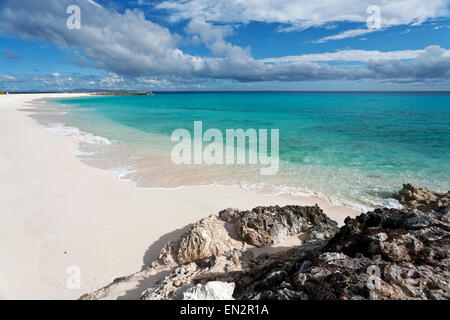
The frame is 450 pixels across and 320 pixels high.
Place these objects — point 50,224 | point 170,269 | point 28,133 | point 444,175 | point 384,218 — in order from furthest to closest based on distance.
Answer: point 28,133 → point 444,175 → point 50,224 → point 170,269 → point 384,218

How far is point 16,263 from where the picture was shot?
15.9ft

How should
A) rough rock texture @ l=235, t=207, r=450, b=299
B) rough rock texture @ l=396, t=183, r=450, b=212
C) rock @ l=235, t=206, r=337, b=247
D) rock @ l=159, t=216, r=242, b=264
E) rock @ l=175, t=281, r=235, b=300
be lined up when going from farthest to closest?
1. rough rock texture @ l=396, t=183, r=450, b=212
2. rock @ l=235, t=206, r=337, b=247
3. rock @ l=159, t=216, r=242, b=264
4. rock @ l=175, t=281, r=235, b=300
5. rough rock texture @ l=235, t=207, r=450, b=299

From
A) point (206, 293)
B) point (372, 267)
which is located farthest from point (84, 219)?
point (372, 267)

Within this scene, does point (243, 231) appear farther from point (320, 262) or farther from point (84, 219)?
point (84, 219)

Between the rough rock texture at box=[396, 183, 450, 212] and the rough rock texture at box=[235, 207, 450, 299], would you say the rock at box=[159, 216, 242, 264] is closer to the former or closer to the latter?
the rough rock texture at box=[235, 207, 450, 299]

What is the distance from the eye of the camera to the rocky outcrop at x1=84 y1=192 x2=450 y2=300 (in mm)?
2760

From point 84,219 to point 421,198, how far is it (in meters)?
11.1

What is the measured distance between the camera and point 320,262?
10.5 feet

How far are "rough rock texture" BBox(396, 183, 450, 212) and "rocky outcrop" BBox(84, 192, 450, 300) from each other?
144 inches

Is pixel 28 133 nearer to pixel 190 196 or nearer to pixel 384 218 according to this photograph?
pixel 190 196

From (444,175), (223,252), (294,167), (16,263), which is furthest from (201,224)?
(444,175)

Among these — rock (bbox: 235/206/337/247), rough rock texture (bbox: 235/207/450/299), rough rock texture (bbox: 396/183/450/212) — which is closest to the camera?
rough rock texture (bbox: 235/207/450/299)

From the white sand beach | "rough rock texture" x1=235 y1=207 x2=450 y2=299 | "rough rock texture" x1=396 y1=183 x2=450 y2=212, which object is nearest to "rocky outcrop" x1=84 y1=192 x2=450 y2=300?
"rough rock texture" x1=235 y1=207 x2=450 y2=299

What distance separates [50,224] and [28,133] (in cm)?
1665
